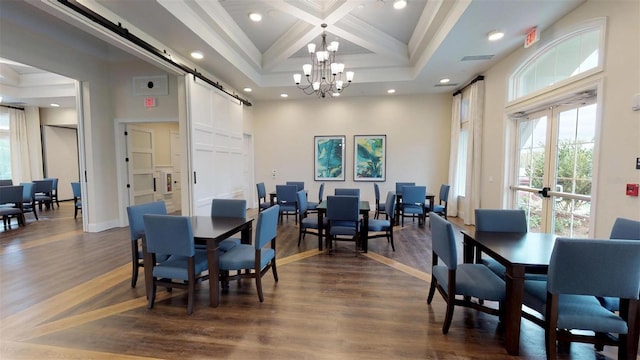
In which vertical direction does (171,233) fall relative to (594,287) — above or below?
above

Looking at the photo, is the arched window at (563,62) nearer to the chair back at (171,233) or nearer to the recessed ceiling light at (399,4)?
the recessed ceiling light at (399,4)

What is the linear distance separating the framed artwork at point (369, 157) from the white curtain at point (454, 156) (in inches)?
68.0

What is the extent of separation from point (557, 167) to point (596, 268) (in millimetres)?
2796

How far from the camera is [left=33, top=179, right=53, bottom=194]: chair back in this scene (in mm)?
7078

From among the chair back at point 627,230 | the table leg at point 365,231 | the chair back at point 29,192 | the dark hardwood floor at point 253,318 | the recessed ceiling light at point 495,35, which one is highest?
the recessed ceiling light at point 495,35

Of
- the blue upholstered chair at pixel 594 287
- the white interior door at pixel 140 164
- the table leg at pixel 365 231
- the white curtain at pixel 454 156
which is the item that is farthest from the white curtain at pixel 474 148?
the white interior door at pixel 140 164

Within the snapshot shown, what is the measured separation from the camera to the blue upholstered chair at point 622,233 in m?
1.91

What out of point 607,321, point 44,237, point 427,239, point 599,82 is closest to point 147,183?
point 44,237

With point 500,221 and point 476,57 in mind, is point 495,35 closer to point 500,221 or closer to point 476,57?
point 476,57

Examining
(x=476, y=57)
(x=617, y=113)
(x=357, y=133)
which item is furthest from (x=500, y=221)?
(x=357, y=133)

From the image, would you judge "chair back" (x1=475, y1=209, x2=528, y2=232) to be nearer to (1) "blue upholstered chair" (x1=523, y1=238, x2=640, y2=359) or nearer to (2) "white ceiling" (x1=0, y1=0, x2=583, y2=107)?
(1) "blue upholstered chair" (x1=523, y1=238, x2=640, y2=359)

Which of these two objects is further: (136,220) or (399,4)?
(399,4)

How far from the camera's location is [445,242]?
2.15 meters

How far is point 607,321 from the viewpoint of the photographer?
1.65 metres
